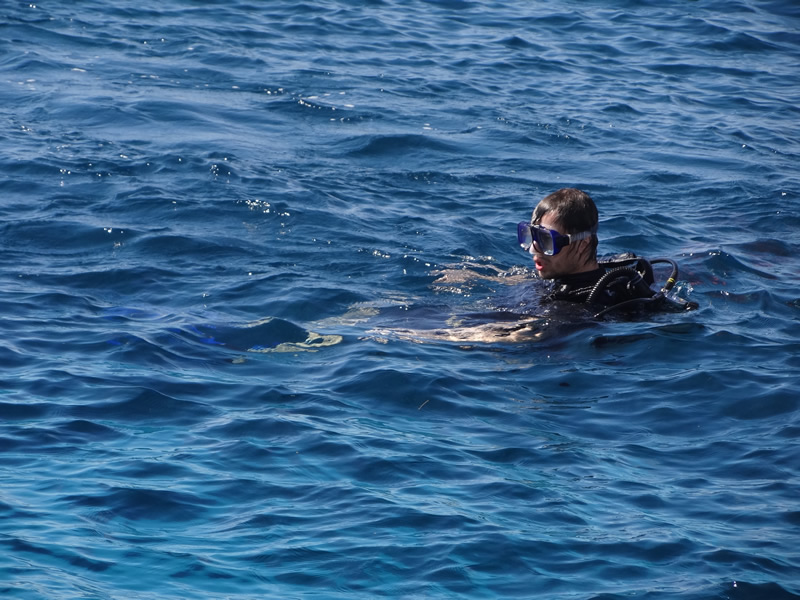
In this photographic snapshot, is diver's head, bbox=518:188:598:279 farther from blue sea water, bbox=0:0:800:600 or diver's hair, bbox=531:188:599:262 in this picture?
blue sea water, bbox=0:0:800:600

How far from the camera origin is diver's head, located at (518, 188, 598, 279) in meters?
6.61

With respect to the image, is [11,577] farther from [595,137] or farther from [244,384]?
[595,137]

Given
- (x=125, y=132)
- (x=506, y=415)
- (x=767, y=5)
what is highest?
(x=767, y=5)

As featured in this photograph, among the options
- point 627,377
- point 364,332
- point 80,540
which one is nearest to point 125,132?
point 364,332

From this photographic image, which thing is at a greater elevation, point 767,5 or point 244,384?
point 767,5

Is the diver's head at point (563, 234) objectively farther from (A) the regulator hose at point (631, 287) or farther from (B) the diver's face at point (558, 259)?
(A) the regulator hose at point (631, 287)

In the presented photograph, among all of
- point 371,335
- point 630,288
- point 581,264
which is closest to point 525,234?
point 581,264

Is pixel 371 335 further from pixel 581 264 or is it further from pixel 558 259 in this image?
pixel 581 264

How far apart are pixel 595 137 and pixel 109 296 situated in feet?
21.5

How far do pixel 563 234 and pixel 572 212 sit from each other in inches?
6.0

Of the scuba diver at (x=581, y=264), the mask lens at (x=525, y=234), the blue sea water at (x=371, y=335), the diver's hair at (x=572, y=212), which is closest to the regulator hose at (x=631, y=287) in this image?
the scuba diver at (x=581, y=264)

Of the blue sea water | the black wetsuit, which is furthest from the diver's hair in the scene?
the blue sea water

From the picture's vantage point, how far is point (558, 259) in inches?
264

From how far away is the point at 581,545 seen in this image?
419cm
